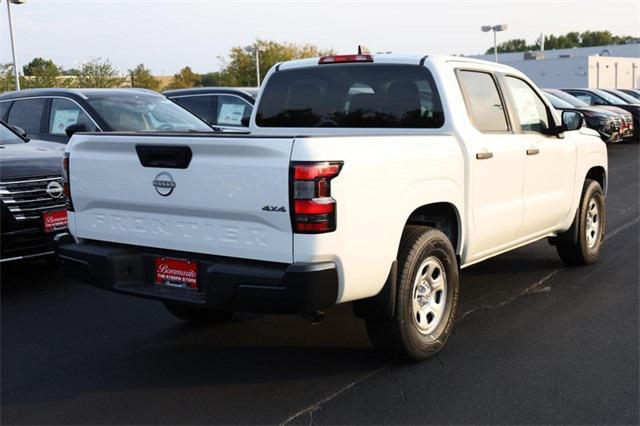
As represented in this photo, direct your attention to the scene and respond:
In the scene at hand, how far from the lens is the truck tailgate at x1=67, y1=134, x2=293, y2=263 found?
3.68 m

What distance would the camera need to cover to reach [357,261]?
12.6ft

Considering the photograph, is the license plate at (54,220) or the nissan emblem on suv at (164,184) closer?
the nissan emblem on suv at (164,184)

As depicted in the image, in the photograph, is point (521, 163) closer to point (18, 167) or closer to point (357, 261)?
point (357, 261)

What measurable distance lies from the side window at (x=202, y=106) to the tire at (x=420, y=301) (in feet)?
27.2

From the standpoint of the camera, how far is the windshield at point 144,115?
8.38m

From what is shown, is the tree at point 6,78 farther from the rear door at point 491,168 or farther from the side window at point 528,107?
the rear door at point 491,168

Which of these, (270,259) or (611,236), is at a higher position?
(270,259)

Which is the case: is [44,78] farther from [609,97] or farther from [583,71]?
[583,71]

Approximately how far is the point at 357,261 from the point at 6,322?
320 cm

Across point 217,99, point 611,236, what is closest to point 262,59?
point 217,99

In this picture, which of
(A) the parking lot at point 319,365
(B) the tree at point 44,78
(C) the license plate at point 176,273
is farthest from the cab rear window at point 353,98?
(B) the tree at point 44,78

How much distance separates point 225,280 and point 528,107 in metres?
3.42

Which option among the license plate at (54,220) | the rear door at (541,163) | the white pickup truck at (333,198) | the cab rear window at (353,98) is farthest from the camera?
the license plate at (54,220)

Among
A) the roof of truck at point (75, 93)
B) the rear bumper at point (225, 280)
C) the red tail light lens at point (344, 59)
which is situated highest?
the red tail light lens at point (344, 59)
